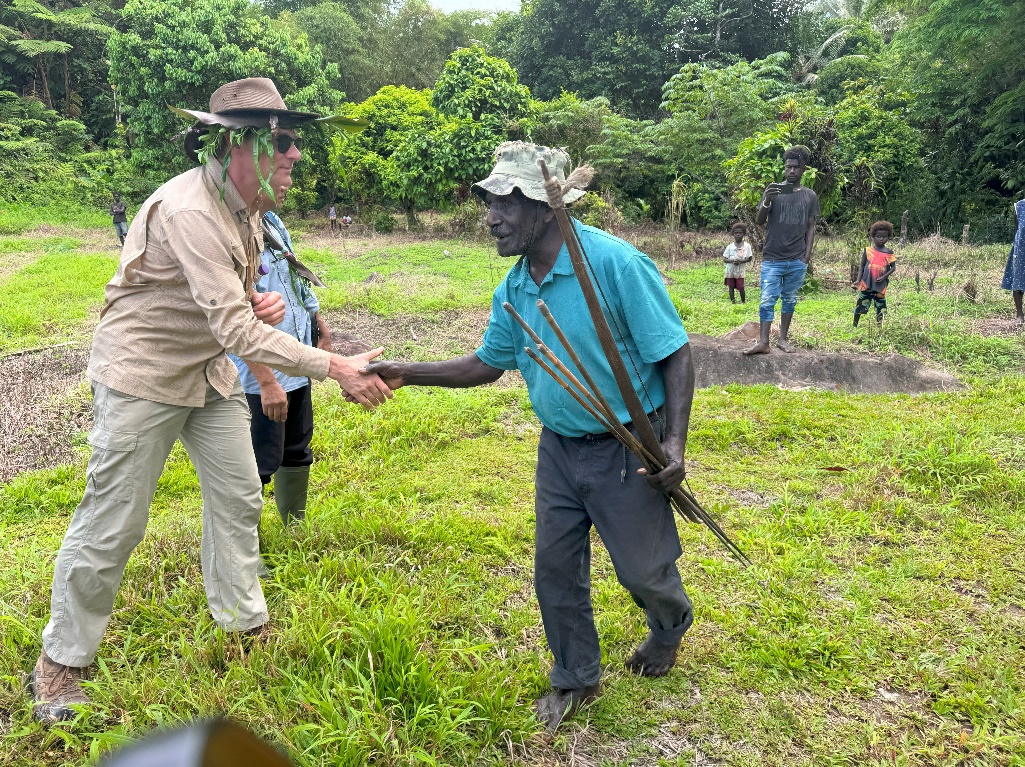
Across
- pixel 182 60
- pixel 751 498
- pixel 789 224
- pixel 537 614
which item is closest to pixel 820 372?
pixel 789 224

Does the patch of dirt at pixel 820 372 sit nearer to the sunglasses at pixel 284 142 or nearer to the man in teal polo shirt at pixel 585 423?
the man in teal polo shirt at pixel 585 423

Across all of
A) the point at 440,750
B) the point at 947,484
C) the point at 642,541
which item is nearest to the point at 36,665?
the point at 440,750

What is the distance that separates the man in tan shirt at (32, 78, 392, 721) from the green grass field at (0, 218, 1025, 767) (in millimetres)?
241

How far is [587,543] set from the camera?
9.02ft

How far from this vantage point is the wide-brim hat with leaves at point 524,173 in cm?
244

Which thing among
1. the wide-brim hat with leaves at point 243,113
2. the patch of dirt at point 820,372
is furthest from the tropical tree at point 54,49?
the wide-brim hat with leaves at point 243,113

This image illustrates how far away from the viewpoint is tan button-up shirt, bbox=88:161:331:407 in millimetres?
2627

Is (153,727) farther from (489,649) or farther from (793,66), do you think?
(793,66)

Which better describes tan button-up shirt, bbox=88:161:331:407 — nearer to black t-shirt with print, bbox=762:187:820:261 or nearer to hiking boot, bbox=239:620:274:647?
hiking boot, bbox=239:620:274:647

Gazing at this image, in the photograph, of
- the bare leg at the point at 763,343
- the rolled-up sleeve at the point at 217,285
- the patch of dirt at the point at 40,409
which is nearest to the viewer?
the rolled-up sleeve at the point at 217,285

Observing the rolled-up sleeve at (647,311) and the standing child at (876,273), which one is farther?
the standing child at (876,273)

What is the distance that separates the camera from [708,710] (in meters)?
2.82

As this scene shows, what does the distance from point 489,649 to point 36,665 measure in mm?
1733

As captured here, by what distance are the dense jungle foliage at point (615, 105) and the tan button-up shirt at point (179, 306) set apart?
37.0 ft
